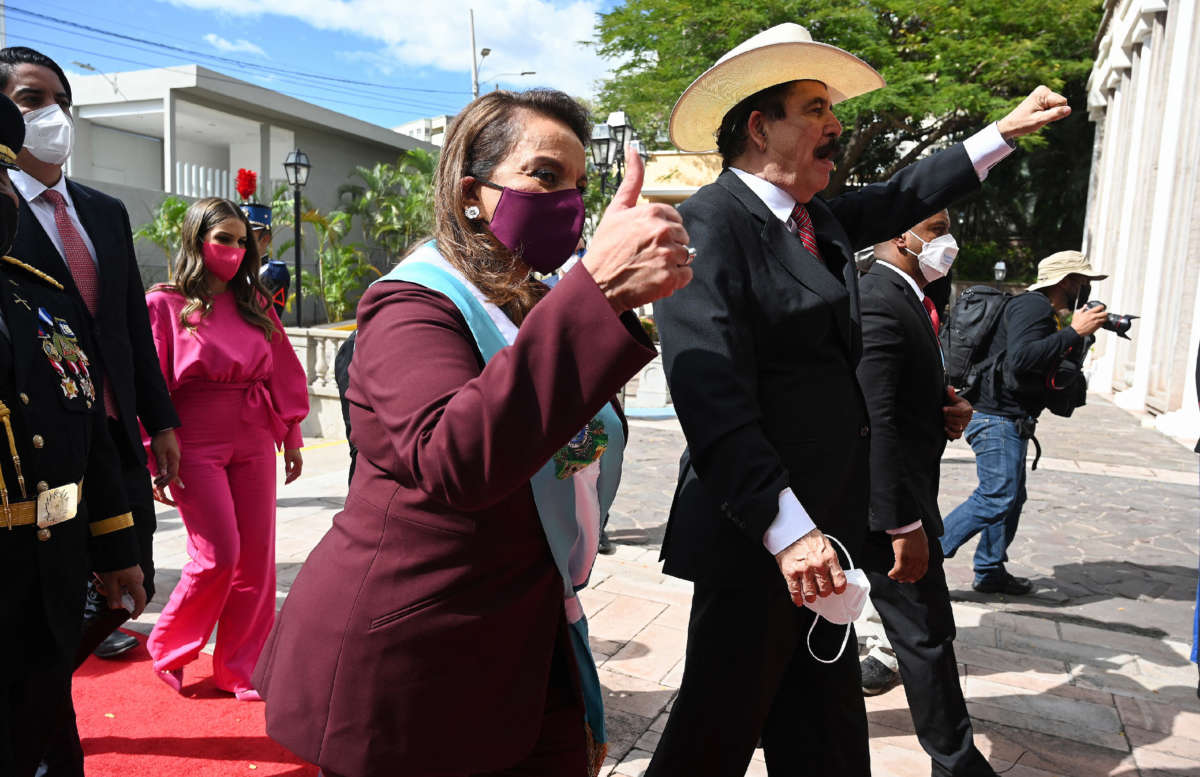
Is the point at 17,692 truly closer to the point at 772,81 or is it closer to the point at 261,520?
the point at 261,520

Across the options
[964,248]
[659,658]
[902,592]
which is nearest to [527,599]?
[902,592]

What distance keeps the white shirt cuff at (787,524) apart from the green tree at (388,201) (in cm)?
2655

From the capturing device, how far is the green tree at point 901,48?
72.3 ft

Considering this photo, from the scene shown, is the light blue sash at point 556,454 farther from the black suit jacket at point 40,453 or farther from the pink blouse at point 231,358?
the pink blouse at point 231,358

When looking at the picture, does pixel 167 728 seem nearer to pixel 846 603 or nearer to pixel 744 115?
pixel 846 603

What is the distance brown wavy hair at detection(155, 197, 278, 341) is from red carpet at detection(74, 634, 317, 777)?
1.55 metres

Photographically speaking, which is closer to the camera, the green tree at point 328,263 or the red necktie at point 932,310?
the red necktie at point 932,310

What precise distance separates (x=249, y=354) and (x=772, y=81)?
2.60 metres

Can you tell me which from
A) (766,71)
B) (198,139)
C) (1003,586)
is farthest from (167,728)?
(198,139)

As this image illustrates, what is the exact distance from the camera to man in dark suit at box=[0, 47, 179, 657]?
273 cm

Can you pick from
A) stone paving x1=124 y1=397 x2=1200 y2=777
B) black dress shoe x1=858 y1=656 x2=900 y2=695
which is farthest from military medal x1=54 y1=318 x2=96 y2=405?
black dress shoe x1=858 y1=656 x2=900 y2=695

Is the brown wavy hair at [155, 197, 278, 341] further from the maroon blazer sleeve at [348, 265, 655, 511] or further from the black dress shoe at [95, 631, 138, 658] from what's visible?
the maroon blazer sleeve at [348, 265, 655, 511]

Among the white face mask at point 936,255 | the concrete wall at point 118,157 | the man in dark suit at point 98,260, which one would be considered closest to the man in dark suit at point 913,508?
the white face mask at point 936,255

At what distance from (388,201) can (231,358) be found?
84.6 feet
